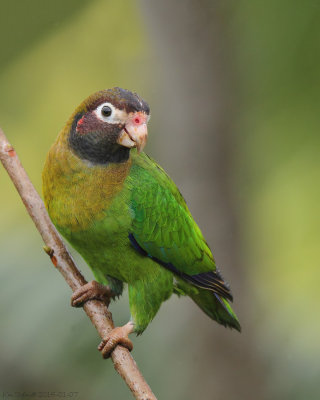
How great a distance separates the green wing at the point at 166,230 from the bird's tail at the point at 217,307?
0.06 m

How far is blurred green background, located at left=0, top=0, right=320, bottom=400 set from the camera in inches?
135

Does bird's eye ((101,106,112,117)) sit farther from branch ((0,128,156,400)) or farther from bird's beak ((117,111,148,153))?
branch ((0,128,156,400))

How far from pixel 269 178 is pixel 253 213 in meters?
0.72

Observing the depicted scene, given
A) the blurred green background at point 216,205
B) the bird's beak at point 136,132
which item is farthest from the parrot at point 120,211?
the blurred green background at point 216,205

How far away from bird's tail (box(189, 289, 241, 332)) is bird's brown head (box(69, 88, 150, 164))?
0.93 metres

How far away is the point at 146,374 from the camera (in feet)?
11.2

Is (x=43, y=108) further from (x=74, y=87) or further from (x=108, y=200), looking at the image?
(x=108, y=200)

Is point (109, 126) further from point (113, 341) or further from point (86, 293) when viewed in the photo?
point (113, 341)

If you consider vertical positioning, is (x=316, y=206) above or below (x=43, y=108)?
below

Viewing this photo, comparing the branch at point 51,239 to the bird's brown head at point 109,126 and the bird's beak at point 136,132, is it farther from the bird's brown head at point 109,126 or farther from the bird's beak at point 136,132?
the bird's beak at point 136,132

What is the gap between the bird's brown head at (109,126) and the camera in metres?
2.40

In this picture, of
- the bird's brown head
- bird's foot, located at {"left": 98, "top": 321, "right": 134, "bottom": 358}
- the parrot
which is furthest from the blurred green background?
the bird's brown head

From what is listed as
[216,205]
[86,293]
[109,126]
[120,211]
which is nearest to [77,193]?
[120,211]

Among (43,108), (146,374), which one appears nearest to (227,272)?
(146,374)
